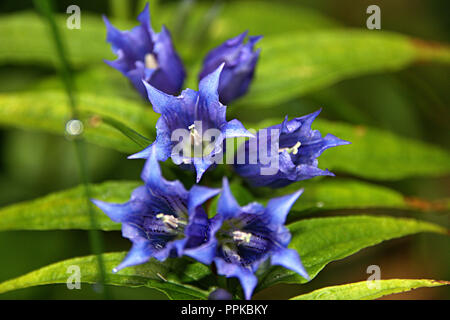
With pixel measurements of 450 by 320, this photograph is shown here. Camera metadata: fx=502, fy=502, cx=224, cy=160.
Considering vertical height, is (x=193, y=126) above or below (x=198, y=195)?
above

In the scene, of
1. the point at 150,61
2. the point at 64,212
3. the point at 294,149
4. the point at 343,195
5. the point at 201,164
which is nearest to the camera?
the point at 201,164

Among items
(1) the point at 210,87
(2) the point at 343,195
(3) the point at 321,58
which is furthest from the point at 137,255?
(3) the point at 321,58

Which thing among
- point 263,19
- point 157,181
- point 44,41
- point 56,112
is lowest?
point 157,181

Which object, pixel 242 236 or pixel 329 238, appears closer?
pixel 242 236

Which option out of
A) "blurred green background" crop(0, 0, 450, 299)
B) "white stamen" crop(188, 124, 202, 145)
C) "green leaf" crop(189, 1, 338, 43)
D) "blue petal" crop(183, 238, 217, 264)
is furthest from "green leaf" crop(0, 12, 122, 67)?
"blue petal" crop(183, 238, 217, 264)

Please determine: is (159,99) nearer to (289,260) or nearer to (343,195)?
(289,260)

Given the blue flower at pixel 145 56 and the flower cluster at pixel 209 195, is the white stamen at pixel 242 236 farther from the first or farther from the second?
the blue flower at pixel 145 56
